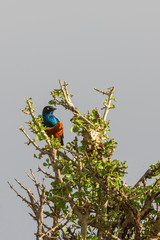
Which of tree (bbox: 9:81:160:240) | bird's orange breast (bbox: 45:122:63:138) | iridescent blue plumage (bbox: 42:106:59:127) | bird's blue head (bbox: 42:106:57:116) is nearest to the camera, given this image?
tree (bbox: 9:81:160:240)

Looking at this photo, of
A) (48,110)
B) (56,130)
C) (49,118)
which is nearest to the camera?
(56,130)

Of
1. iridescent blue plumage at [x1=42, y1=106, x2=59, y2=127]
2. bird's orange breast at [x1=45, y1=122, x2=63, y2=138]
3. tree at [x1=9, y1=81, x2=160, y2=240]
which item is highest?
iridescent blue plumage at [x1=42, y1=106, x2=59, y2=127]

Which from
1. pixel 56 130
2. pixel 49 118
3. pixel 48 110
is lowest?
pixel 56 130

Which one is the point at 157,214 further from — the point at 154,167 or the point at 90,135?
the point at 90,135

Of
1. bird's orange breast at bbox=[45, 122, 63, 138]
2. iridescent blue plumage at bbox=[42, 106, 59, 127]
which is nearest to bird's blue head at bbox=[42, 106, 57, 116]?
iridescent blue plumage at bbox=[42, 106, 59, 127]

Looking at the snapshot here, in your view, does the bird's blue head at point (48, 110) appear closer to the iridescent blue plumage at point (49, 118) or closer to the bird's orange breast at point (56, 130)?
the iridescent blue plumage at point (49, 118)

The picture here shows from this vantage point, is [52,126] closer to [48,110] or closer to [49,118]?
[49,118]

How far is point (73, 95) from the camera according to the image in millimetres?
13531

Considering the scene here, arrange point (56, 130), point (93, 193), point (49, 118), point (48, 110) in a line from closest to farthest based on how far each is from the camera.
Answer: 1. point (93, 193)
2. point (56, 130)
3. point (49, 118)
4. point (48, 110)

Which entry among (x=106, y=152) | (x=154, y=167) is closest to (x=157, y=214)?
(x=154, y=167)

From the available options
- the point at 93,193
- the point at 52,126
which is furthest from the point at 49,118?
the point at 93,193

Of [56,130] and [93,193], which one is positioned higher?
[56,130]

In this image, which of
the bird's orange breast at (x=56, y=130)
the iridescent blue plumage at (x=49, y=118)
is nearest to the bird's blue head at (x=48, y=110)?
the iridescent blue plumage at (x=49, y=118)

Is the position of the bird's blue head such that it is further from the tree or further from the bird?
the tree
